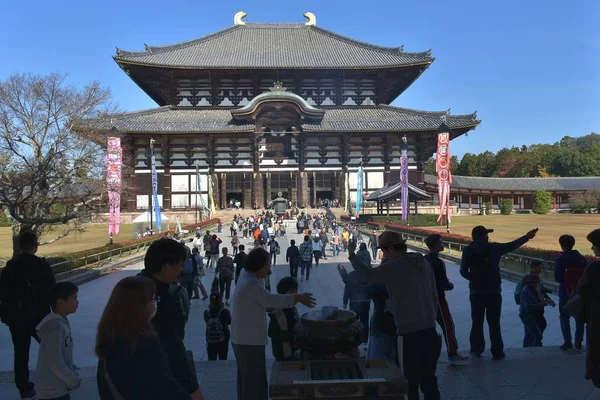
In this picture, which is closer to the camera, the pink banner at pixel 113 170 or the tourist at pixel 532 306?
the tourist at pixel 532 306

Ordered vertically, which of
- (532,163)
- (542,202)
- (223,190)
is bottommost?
(542,202)

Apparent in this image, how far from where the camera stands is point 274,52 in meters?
45.6

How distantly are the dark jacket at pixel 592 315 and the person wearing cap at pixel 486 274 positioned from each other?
1.94 m

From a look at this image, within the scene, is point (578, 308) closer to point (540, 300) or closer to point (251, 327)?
point (251, 327)

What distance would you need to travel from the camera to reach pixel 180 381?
9.26 feet

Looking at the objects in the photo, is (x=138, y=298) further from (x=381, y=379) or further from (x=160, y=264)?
(x=381, y=379)

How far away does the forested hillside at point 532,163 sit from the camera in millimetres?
71688

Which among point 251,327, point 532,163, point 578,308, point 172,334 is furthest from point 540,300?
point 532,163

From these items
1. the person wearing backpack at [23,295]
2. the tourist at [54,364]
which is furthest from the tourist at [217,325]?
the tourist at [54,364]

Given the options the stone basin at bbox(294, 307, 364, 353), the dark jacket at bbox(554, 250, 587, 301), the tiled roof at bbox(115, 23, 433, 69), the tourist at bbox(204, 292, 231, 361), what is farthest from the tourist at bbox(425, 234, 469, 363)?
the tiled roof at bbox(115, 23, 433, 69)

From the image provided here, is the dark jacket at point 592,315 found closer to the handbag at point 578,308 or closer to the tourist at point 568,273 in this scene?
the handbag at point 578,308

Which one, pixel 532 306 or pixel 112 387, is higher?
pixel 112 387

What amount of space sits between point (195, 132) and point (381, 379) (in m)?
37.8

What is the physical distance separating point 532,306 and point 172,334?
5409 mm
